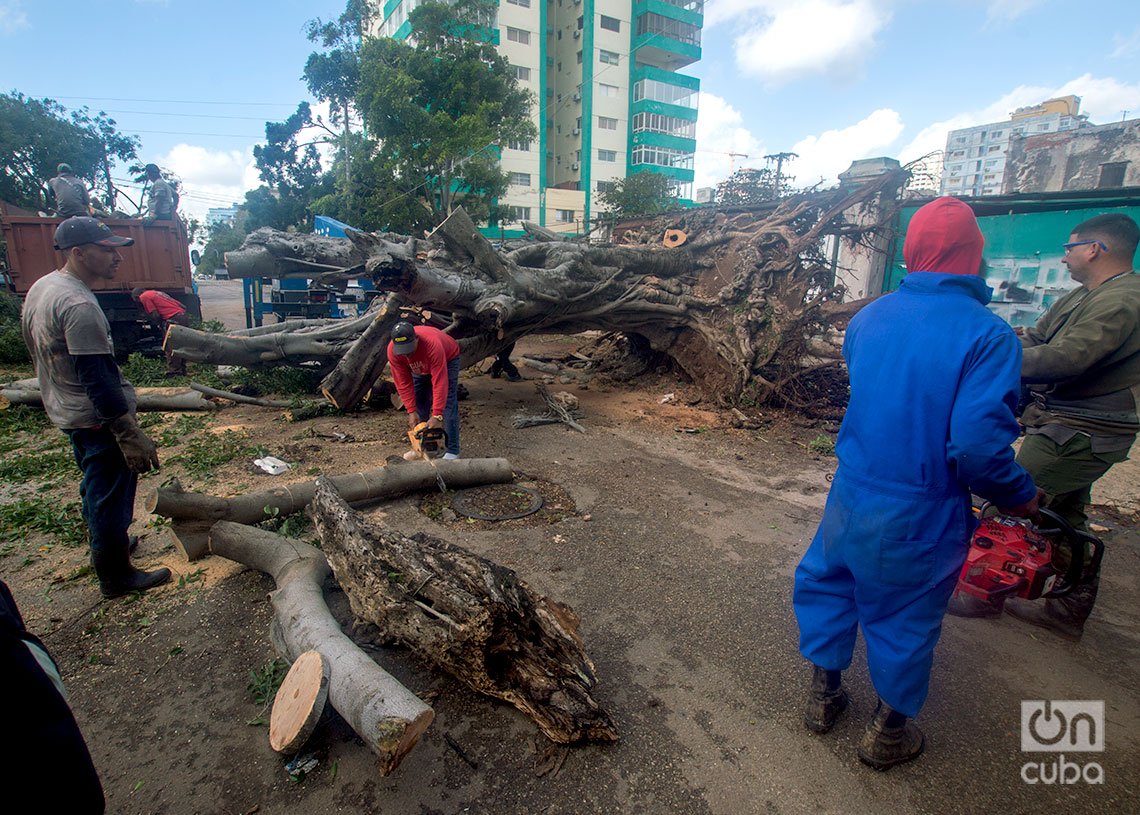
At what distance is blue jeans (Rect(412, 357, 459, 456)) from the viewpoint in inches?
225

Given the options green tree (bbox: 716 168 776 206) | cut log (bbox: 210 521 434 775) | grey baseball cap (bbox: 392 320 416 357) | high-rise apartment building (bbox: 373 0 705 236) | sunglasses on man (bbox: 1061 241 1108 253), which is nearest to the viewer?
cut log (bbox: 210 521 434 775)

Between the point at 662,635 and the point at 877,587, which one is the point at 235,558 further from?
the point at 877,587

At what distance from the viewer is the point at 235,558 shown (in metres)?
3.57

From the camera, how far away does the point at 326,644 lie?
2.51 metres

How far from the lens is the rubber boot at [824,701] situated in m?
2.45

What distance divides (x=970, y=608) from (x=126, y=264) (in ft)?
41.6

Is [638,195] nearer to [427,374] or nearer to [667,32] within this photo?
[427,374]

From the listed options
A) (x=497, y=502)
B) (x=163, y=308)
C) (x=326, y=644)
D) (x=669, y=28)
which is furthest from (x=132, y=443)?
(x=669, y=28)

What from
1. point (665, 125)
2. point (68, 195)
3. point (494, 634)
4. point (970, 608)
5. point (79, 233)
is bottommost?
point (970, 608)

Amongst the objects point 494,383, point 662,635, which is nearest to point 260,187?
point 494,383

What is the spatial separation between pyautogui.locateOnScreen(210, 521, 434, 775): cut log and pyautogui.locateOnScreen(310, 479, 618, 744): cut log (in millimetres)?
260

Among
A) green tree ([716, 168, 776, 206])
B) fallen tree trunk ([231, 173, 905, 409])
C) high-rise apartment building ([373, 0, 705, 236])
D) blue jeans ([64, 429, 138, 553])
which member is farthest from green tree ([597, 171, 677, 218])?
blue jeans ([64, 429, 138, 553])

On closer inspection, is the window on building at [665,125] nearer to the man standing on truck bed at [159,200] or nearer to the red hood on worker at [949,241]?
the man standing on truck bed at [159,200]

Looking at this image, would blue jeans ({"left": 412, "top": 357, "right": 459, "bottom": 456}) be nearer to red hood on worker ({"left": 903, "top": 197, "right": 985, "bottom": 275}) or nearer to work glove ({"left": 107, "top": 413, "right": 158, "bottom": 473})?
work glove ({"left": 107, "top": 413, "right": 158, "bottom": 473})
